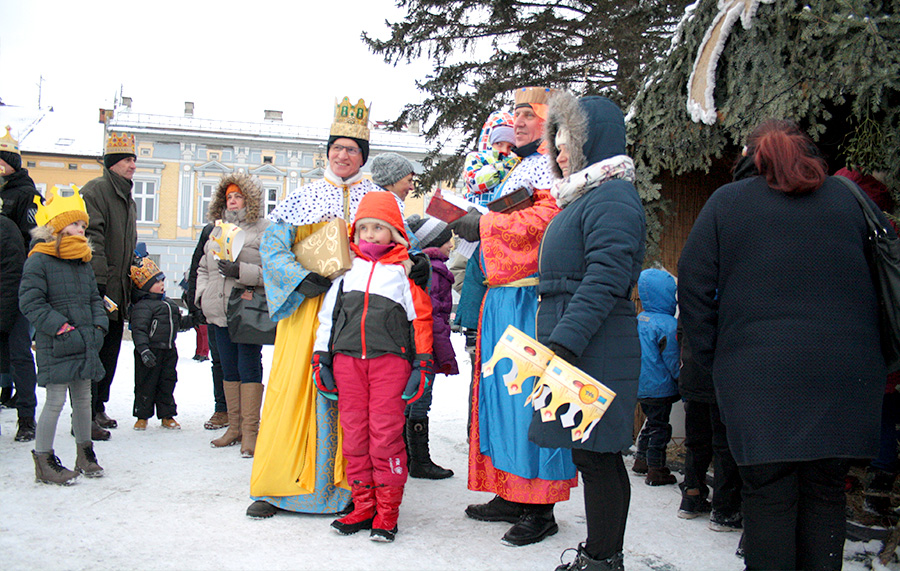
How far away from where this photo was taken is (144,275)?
6.07m

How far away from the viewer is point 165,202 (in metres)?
33.7

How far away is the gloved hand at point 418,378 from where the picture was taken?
3428 mm

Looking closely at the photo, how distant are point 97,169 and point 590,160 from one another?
38.1 metres

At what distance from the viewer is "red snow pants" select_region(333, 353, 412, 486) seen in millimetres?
3375

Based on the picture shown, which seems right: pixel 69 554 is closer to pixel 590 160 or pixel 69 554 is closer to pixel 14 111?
pixel 590 160

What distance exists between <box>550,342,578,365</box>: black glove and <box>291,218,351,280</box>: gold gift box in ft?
4.70

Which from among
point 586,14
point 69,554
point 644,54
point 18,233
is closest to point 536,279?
point 69,554

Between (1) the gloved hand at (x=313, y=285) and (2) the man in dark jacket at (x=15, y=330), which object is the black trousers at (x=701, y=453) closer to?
(1) the gloved hand at (x=313, y=285)

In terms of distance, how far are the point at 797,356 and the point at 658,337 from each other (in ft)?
7.48

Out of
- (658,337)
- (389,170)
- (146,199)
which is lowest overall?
(658,337)

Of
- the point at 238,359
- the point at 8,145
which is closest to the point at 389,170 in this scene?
the point at 238,359

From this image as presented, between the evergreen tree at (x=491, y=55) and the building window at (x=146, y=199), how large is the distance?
24591 mm

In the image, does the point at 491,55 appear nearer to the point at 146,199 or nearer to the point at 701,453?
the point at 701,453

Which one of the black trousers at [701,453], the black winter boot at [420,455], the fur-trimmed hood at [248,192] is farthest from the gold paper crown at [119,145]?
the black trousers at [701,453]
